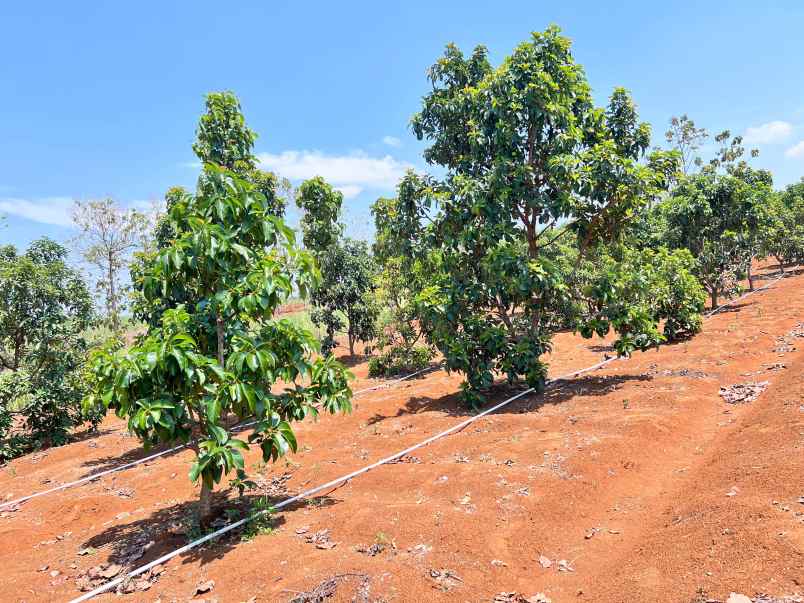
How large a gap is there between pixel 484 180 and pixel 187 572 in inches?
273

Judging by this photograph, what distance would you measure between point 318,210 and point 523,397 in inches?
337

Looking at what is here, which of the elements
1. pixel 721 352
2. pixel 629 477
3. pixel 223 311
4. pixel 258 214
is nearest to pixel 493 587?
pixel 629 477

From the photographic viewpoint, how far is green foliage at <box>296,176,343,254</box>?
14172 millimetres

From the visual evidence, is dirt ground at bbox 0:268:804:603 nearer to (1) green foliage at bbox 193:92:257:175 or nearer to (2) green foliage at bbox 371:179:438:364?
(2) green foliage at bbox 371:179:438:364

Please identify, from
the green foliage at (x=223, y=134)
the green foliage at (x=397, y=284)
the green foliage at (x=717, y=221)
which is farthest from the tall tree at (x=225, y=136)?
the green foliage at (x=717, y=221)

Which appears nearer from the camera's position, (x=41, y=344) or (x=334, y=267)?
(x=41, y=344)

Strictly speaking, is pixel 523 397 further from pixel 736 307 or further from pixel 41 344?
pixel 736 307

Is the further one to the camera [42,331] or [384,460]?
[42,331]

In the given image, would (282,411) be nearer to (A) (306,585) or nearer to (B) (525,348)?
(A) (306,585)

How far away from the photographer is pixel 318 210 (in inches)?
566

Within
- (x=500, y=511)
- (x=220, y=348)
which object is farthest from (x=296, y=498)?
(x=500, y=511)

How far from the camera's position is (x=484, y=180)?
8352mm

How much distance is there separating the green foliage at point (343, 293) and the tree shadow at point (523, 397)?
655 cm

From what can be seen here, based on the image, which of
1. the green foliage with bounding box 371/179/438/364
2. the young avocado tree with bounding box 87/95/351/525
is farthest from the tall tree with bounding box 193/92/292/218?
the young avocado tree with bounding box 87/95/351/525
